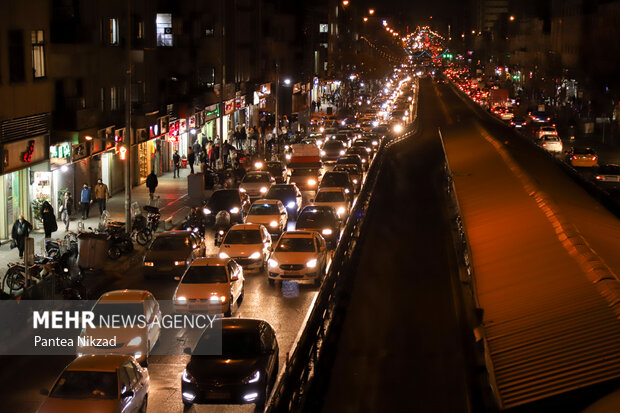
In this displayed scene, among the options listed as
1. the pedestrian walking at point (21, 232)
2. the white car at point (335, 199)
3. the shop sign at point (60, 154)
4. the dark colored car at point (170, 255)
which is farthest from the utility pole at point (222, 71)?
the pedestrian walking at point (21, 232)

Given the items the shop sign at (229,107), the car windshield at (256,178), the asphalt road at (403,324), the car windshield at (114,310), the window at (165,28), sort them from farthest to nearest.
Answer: the shop sign at (229,107) < the window at (165,28) < the car windshield at (256,178) < the car windshield at (114,310) < the asphalt road at (403,324)

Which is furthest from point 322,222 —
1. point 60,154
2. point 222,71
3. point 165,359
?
point 222,71

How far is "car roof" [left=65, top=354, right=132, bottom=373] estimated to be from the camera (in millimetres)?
15117

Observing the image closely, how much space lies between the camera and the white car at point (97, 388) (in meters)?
14.5

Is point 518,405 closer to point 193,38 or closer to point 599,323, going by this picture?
point 599,323

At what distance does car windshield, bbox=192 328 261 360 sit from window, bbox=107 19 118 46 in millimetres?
25946

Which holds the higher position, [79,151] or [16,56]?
[16,56]

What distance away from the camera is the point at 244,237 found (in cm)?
2945

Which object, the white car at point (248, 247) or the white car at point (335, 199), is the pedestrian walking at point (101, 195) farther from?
Result: the white car at point (248, 247)

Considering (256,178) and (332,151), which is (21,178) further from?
(332,151)

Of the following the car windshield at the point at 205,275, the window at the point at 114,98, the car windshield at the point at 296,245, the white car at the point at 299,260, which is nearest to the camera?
the car windshield at the point at 205,275

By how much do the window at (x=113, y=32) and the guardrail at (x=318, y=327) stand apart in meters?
14.0

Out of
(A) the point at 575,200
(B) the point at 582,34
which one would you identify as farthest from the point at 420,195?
(B) the point at 582,34

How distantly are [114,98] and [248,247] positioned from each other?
15.7m
